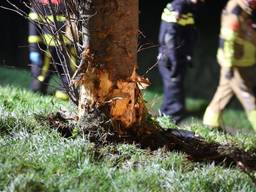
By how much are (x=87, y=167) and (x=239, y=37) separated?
2967 mm

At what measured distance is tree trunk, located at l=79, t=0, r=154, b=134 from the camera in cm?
424

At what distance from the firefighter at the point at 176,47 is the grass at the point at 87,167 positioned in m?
2.30

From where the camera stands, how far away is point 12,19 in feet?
37.6

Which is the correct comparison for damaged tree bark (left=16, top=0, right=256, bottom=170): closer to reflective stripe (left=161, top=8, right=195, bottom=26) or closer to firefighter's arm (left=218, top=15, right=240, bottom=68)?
firefighter's arm (left=218, top=15, right=240, bottom=68)

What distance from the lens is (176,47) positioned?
6.36m

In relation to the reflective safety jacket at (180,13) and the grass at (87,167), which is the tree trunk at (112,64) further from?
the reflective safety jacket at (180,13)

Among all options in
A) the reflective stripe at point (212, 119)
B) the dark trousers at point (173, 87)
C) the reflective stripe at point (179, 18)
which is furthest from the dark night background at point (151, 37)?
the reflective stripe at point (212, 119)

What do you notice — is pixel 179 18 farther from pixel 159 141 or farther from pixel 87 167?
pixel 87 167

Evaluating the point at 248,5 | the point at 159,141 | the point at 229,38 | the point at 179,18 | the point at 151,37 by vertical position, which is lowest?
the point at 159,141

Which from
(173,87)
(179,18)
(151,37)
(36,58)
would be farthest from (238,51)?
(151,37)

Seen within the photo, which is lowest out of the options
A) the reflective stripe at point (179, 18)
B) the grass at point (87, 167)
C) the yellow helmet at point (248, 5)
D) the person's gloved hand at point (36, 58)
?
the grass at point (87, 167)

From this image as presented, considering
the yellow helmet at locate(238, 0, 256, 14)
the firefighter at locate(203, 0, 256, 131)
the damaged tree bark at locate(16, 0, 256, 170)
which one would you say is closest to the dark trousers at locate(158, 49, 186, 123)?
the firefighter at locate(203, 0, 256, 131)

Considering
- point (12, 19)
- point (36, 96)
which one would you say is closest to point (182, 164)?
point (36, 96)

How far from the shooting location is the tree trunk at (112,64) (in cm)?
424
